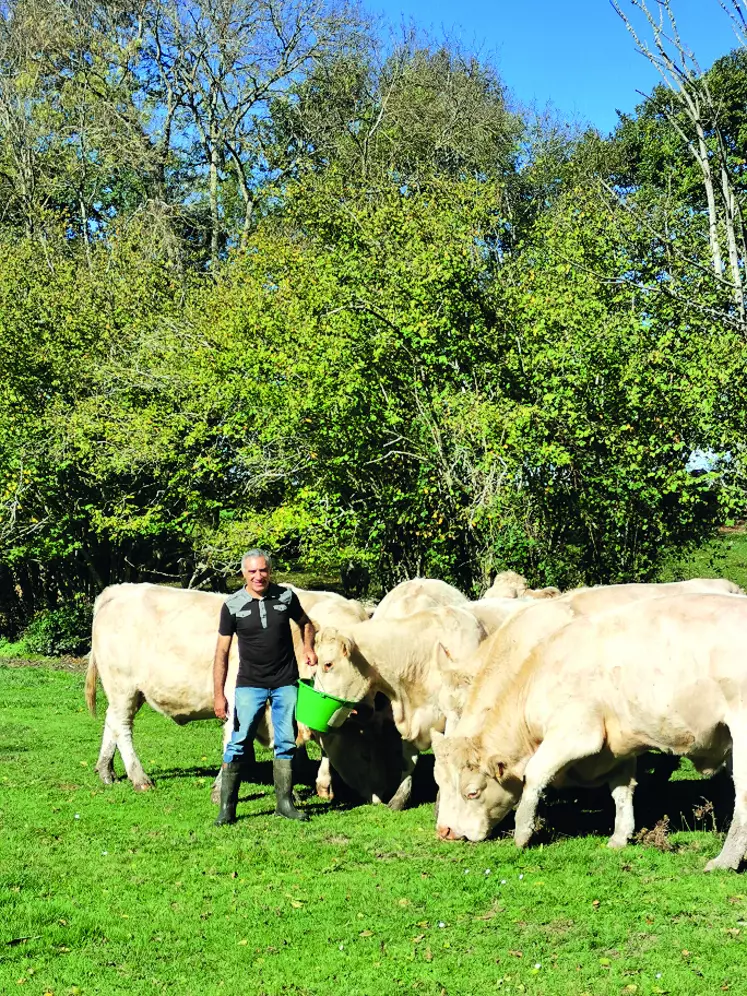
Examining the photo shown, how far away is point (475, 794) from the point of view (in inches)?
373

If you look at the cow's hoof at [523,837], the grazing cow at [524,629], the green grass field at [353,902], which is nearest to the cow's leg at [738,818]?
the green grass field at [353,902]

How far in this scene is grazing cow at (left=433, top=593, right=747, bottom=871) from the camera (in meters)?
8.45

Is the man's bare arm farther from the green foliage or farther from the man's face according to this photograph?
the green foliage

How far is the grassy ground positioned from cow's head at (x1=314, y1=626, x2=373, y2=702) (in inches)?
49.2

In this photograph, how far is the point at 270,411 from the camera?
21328 mm

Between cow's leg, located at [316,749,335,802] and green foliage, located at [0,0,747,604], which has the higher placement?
green foliage, located at [0,0,747,604]

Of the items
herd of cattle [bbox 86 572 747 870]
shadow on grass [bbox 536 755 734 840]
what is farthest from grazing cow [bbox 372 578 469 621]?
shadow on grass [bbox 536 755 734 840]

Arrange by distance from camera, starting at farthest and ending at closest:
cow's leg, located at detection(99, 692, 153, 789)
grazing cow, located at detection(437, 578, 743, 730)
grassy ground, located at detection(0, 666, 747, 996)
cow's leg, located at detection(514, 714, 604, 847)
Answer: cow's leg, located at detection(99, 692, 153, 789)
grazing cow, located at detection(437, 578, 743, 730)
cow's leg, located at detection(514, 714, 604, 847)
grassy ground, located at detection(0, 666, 747, 996)

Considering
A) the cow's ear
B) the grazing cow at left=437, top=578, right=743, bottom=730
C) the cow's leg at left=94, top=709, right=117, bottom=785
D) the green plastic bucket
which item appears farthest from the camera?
the cow's leg at left=94, top=709, right=117, bottom=785

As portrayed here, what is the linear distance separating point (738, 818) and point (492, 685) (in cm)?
247

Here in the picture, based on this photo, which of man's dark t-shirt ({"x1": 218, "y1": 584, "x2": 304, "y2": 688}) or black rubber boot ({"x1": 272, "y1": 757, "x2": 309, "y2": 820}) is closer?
man's dark t-shirt ({"x1": 218, "y1": 584, "x2": 304, "y2": 688})

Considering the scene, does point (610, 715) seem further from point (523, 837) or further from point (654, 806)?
point (654, 806)

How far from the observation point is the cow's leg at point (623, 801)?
29.7 feet

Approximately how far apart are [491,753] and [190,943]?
3320 mm
